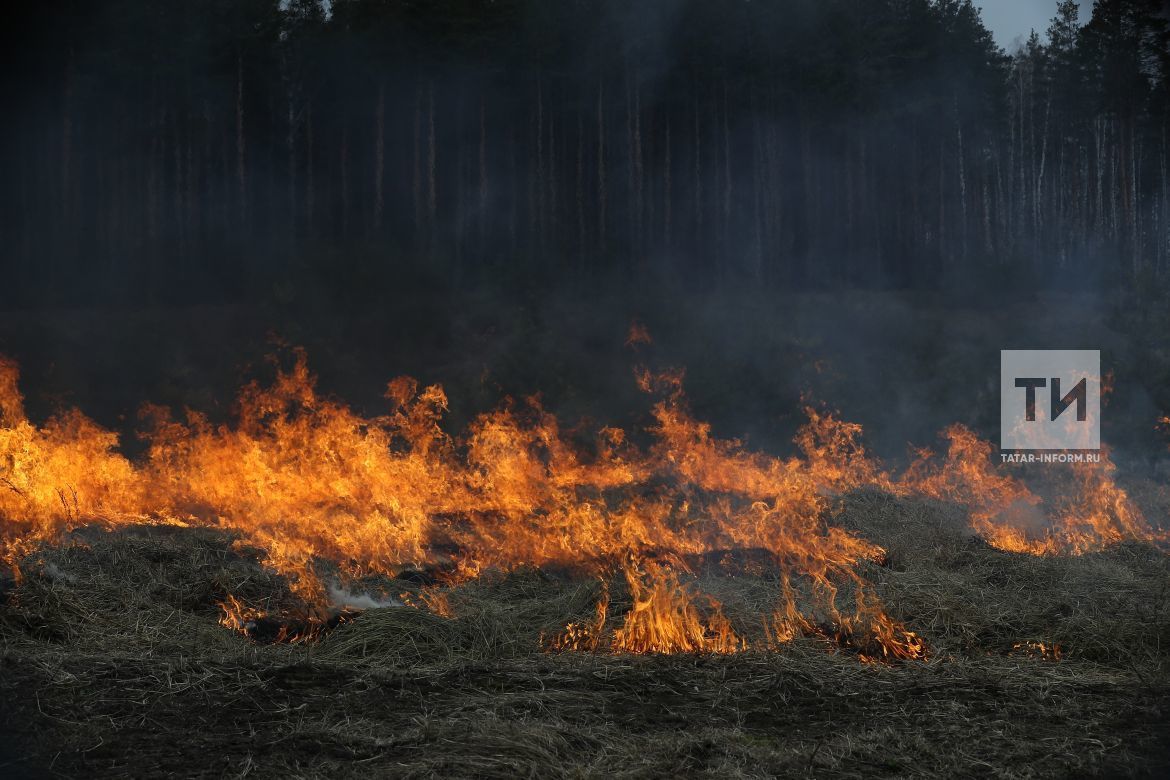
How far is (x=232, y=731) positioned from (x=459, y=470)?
23.5 feet

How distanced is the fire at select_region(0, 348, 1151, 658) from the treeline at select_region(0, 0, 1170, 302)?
7.14 meters

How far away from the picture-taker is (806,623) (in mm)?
5844

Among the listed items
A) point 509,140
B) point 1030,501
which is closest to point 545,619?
point 1030,501

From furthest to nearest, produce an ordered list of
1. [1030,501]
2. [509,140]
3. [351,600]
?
[509,140] < [1030,501] < [351,600]

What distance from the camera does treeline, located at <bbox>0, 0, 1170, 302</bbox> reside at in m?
20.9

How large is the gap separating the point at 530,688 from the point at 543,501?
4659 millimetres

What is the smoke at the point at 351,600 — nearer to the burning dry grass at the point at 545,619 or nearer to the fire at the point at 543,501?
the burning dry grass at the point at 545,619

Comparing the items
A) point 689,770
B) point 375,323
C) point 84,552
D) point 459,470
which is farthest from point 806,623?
point 375,323

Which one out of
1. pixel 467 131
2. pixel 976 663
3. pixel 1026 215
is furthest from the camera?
pixel 1026 215

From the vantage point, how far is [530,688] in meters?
4.71

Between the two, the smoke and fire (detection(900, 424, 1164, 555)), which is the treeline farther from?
the smoke

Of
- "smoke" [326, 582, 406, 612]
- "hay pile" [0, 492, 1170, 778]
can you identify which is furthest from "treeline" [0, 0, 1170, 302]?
"hay pile" [0, 492, 1170, 778]

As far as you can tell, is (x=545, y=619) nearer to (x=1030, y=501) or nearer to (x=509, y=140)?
(x=1030, y=501)

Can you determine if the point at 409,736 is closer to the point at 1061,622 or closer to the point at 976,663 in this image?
the point at 976,663
